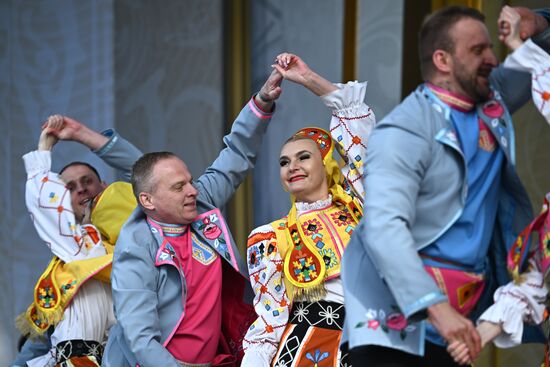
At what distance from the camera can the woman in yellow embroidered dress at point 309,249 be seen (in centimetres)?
304

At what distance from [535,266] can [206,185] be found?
57.6 inches

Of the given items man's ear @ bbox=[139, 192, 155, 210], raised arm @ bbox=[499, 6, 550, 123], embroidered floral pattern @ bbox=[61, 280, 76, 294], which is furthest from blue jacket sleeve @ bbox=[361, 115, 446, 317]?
embroidered floral pattern @ bbox=[61, 280, 76, 294]

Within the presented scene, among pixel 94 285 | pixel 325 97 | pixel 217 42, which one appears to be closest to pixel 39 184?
pixel 94 285

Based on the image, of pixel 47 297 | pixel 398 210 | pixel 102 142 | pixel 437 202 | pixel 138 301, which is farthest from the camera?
pixel 102 142

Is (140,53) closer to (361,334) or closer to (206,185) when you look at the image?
(206,185)

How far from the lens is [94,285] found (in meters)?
3.73

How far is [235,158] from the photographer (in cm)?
355

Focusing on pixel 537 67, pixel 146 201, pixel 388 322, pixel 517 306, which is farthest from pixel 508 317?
pixel 146 201

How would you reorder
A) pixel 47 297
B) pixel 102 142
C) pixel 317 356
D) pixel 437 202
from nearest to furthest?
pixel 437 202
pixel 317 356
pixel 47 297
pixel 102 142

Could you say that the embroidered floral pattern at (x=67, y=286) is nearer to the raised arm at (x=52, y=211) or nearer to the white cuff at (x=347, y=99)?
the raised arm at (x=52, y=211)

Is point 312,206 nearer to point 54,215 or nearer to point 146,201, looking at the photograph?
point 146,201

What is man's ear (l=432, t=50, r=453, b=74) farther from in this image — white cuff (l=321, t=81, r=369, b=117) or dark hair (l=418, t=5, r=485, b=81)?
white cuff (l=321, t=81, r=369, b=117)

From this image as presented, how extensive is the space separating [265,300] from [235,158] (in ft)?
2.03

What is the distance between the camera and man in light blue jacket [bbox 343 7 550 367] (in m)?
2.22
